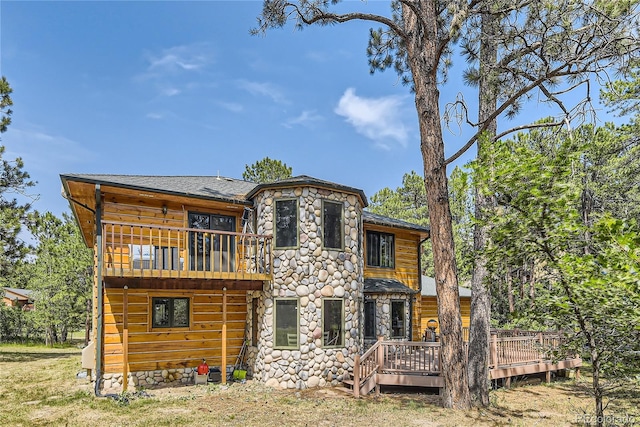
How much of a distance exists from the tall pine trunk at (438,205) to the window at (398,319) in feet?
18.8

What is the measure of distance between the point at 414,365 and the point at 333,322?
92.0 inches

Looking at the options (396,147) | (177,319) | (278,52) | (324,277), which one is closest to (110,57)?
(278,52)

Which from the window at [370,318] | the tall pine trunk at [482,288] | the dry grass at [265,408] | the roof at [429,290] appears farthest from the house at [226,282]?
the roof at [429,290]

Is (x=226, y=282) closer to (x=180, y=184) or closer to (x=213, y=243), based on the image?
(x=213, y=243)

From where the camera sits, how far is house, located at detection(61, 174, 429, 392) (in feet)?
34.4

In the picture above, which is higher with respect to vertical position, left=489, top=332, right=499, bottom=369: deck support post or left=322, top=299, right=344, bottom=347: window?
left=322, top=299, right=344, bottom=347: window

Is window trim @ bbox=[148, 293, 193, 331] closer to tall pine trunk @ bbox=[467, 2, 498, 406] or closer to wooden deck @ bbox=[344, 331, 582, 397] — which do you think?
wooden deck @ bbox=[344, 331, 582, 397]

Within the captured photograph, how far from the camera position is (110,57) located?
61.1 feet

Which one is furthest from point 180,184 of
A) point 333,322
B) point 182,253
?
point 333,322

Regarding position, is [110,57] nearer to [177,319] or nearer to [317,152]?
[177,319]

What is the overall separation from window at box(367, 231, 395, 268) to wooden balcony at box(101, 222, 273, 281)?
4.68 m

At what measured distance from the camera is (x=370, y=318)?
14.2m

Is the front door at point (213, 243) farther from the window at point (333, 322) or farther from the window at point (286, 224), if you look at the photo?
the window at point (333, 322)

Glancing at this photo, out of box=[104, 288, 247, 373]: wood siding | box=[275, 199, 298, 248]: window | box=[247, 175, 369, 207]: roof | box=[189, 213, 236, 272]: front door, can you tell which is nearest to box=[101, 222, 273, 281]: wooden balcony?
box=[189, 213, 236, 272]: front door
